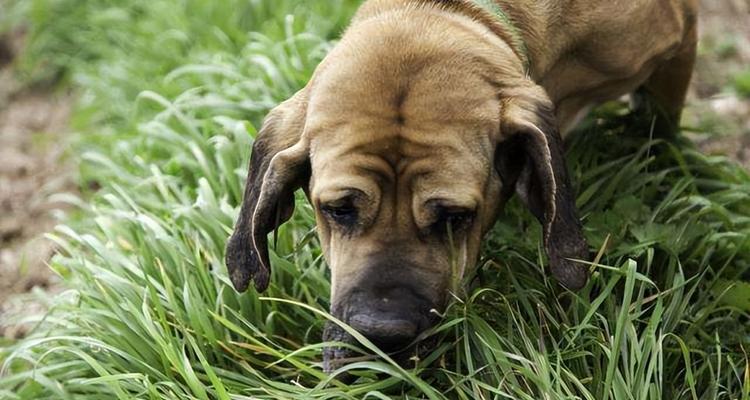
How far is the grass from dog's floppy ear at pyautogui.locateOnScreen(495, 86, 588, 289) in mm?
204

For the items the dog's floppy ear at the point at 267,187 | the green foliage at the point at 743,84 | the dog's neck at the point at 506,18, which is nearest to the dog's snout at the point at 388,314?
the dog's floppy ear at the point at 267,187

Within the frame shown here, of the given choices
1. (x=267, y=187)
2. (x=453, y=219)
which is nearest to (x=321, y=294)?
(x=267, y=187)

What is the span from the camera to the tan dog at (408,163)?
3.46 m

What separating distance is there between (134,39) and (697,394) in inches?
172

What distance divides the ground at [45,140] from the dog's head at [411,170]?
5.44ft

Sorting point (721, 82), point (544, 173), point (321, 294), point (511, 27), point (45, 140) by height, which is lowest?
point (721, 82)

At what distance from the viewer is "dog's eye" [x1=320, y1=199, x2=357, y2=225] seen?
3521 mm

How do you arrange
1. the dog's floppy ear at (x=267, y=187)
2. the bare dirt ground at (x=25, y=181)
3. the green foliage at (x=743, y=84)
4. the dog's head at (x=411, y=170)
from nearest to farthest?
the dog's head at (x=411, y=170) → the dog's floppy ear at (x=267, y=187) → the bare dirt ground at (x=25, y=181) → the green foliage at (x=743, y=84)

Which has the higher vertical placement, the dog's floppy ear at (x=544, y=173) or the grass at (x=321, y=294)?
the dog's floppy ear at (x=544, y=173)

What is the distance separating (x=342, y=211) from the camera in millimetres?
3557

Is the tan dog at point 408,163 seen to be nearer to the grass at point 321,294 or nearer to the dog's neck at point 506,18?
the dog's neck at point 506,18

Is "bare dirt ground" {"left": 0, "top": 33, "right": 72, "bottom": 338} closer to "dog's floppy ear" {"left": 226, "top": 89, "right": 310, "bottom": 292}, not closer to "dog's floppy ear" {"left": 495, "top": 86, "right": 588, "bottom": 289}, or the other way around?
"dog's floppy ear" {"left": 226, "top": 89, "right": 310, "bottom": 292}

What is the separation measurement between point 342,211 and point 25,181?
138 inches

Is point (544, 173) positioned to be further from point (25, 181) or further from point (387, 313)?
point (25, 181)
